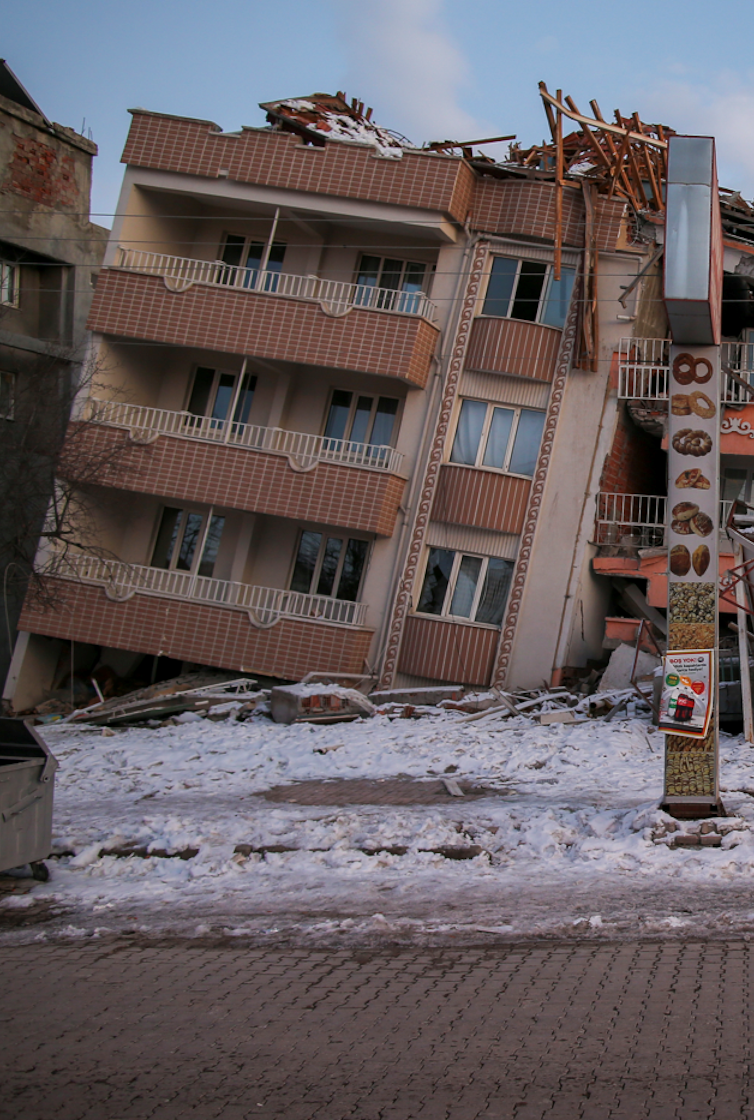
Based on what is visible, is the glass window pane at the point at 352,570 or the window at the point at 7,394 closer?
the glass window pane at the point at 352,570

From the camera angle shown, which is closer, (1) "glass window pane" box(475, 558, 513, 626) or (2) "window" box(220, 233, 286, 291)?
(1) "glass window pane" box(475, 558, 513, 626)

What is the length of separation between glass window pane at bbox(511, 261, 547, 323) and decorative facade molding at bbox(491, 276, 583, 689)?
78 cm

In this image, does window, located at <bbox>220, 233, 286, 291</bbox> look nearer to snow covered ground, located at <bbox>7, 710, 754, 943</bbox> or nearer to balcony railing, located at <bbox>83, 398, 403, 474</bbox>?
balcony railing, located at <bbox>83, 398, 403, 474</bbox>

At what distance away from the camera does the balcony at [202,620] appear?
20.3 m

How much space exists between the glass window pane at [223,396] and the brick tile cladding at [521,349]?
17.9ft

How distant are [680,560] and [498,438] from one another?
1205cm

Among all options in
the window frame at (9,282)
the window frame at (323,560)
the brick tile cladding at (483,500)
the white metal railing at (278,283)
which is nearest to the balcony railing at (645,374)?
the brick tile cladding at (483,500)

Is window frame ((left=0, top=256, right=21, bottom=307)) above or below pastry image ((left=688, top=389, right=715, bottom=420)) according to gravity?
above

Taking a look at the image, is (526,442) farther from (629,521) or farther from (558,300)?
(558,300)

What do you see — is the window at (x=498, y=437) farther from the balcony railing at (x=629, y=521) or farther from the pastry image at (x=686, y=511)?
the pastry image at (x=686, y=511)

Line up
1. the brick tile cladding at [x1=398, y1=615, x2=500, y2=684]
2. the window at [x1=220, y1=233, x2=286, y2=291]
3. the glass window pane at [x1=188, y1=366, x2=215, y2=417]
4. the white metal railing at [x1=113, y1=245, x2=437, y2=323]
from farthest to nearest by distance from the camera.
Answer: the glass window pane at [x1=188, y1=366, x2=215, y2=417] < the window at [x1=220, y1=233, x2=286, y2=291] < the white metal railing at [x1=113, y1=245, x2=437, y2=323] < the brick tile cladding at [x1=398, y1=615, x2=500, y2=684]

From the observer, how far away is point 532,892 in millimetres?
8125

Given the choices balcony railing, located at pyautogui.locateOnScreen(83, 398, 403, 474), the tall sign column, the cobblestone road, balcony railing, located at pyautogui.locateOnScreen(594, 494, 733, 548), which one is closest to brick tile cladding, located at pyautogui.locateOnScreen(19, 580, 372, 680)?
balcony railing, located at pyautogui.locateOnScreen(83, 398, 403, 474)

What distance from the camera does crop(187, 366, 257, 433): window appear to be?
2264cm
